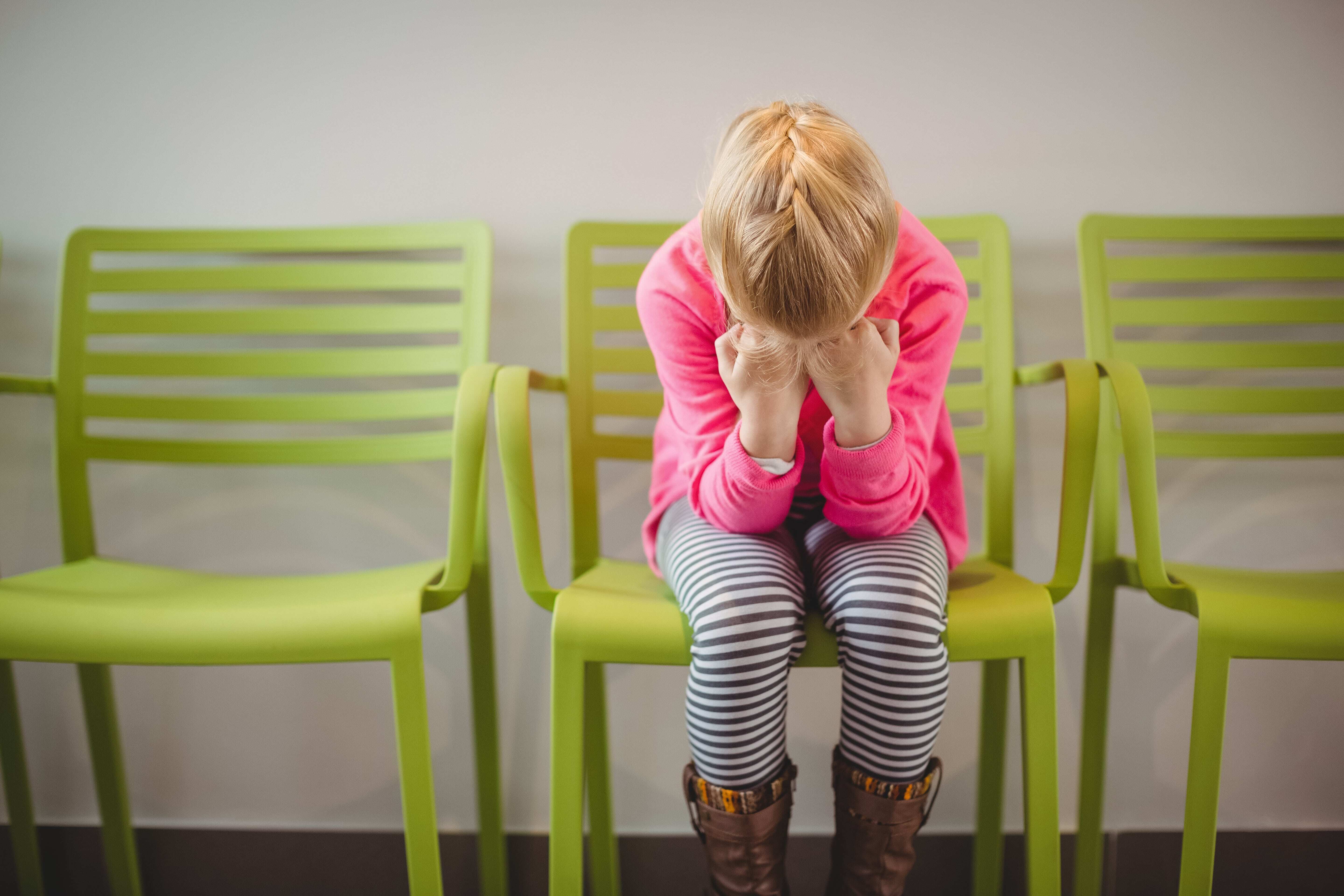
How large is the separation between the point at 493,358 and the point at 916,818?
0.78 m

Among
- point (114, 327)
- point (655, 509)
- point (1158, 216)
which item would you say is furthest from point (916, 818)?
point (114, 327)

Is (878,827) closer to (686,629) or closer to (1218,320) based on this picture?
(686,629)

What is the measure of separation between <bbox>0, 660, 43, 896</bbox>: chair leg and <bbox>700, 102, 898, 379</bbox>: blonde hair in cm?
103

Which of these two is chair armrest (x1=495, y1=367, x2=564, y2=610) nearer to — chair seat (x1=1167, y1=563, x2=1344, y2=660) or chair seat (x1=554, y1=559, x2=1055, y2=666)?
chair seat (x1=554, y1=559, x2=1055, y2=666)

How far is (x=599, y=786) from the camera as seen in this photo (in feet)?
3.17

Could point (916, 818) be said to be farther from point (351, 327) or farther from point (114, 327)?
point (114, 327)

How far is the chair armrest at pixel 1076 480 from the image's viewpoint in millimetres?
739

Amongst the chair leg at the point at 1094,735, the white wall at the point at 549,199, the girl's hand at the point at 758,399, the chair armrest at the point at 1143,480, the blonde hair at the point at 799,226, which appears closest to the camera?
the blonde hair at the point at 799,226

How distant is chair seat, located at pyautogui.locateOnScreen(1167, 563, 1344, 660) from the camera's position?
65 cm

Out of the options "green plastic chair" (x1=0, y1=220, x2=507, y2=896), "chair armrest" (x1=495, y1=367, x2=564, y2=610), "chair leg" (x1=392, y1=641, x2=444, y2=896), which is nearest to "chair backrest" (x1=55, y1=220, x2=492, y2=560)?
"green plastic chair" (x1=0, y1=220, x2=507, y2=896)

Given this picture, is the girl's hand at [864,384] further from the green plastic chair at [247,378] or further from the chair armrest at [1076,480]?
the green plastic chair at [247,378]

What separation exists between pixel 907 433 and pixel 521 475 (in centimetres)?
37

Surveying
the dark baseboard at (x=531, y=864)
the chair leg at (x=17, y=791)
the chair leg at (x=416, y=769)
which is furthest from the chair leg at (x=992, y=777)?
the chair leg at (x=17, y=791)

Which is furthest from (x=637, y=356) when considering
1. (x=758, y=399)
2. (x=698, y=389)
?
(x=758, y=399)
